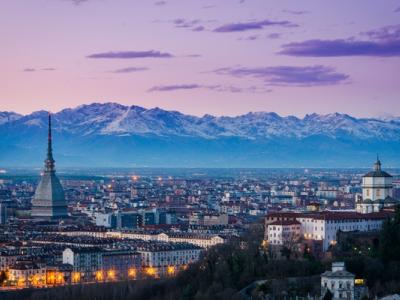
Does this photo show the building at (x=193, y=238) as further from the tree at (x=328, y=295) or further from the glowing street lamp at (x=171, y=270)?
the tree at (x=328, y=295)

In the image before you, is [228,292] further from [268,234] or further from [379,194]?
[379,194]

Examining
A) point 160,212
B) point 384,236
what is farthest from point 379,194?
point 160,212

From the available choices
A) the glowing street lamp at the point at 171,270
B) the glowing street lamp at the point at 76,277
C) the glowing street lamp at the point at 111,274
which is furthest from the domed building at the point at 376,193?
the glowing street lamp at the point at 76,277

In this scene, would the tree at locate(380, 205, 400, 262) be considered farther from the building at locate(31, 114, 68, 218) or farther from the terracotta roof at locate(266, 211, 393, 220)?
the building at locate(31, 114, 68, 218)

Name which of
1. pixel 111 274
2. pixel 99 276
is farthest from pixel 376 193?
pixel 99 276

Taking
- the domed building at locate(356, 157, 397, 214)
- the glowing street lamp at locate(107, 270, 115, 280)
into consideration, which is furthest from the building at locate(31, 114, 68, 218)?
the domed building at locate(356, 157, 397, 214)
